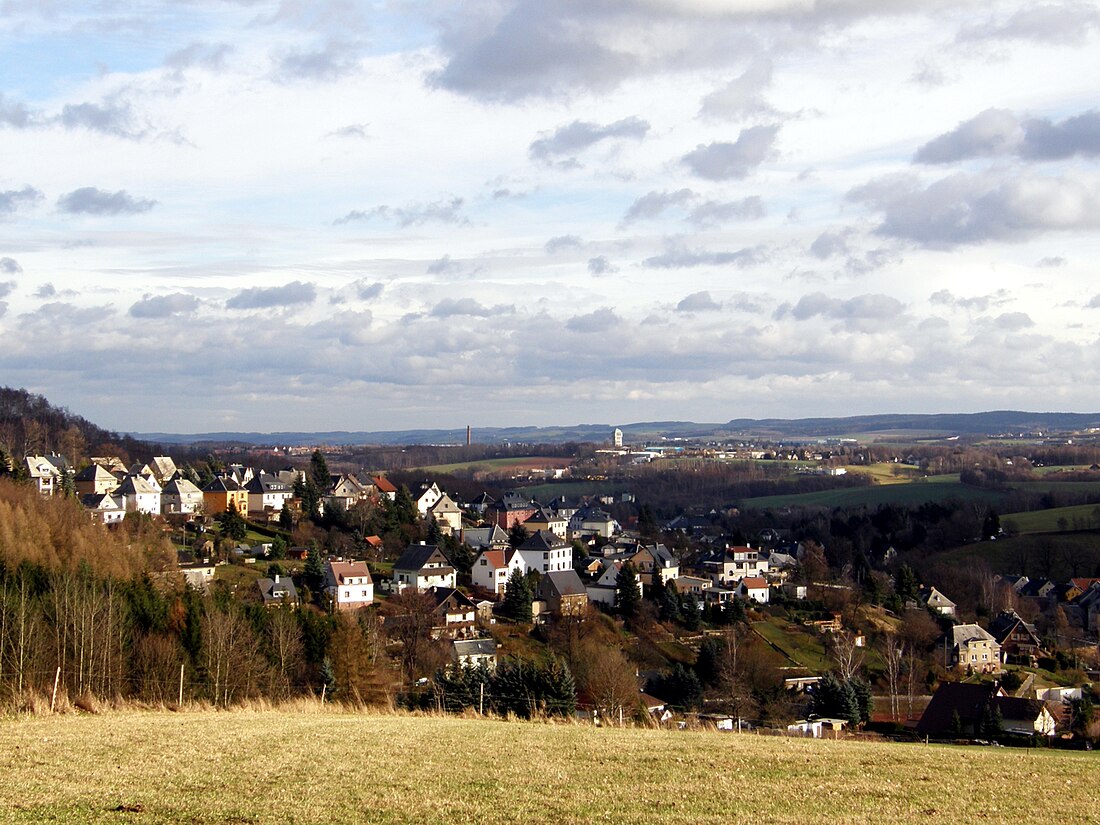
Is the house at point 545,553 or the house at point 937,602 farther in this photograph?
the house at point 545,553

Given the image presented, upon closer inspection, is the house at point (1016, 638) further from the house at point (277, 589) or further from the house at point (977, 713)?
the house at point (277, 589)

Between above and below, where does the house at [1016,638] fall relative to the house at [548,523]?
below

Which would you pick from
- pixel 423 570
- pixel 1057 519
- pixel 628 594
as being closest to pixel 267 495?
pixel 423 570

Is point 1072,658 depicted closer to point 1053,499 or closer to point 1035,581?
point 1035,581

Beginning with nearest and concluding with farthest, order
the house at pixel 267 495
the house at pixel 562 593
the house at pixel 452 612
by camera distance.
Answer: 1. the house at pixel 452 612
2. the house at pixel 562 593
3. the house at pixel 267 495

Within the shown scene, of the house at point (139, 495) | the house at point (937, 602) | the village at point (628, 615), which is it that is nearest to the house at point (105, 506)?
the village at point (628, 615)

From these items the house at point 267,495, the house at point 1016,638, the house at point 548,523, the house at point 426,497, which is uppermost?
the house at point 267,495

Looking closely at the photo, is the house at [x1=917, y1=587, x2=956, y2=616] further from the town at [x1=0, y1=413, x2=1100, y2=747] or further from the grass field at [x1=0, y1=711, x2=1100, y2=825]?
the grass field at [x1=0, y1=711, x2=1100, y2=825]
